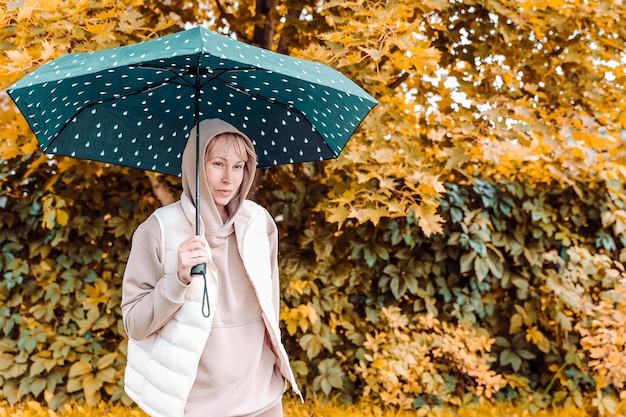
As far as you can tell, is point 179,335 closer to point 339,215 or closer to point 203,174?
point 203,174


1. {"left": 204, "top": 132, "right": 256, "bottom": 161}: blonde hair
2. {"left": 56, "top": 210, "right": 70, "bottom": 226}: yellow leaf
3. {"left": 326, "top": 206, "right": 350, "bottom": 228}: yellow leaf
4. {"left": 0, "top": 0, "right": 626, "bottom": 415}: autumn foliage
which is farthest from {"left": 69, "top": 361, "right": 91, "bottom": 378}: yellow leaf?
{"left": 204, "top": 132, "right": 256, "bottom": 161}: blonde hair

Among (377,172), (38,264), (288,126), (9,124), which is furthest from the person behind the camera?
(38,264)

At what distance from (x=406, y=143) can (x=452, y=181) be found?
3.14ft

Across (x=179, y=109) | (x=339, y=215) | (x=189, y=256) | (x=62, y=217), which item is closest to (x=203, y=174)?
(x=189, y=256)

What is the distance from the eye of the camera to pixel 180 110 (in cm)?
222

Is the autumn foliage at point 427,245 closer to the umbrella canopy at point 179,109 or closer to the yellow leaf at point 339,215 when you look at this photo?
the yellow leaf at point 339,215

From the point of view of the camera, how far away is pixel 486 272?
388 centimetres

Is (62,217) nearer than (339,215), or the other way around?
(339,215)

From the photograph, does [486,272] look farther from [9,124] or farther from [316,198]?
[9,124]

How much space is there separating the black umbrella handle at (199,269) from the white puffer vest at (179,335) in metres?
0.10

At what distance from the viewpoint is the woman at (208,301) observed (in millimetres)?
1741

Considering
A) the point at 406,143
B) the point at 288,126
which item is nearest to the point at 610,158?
the point at 406,143

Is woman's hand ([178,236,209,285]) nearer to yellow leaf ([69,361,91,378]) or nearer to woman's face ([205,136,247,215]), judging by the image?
woman's face ([205,136,247,215])

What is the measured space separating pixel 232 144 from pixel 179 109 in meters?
0.43
